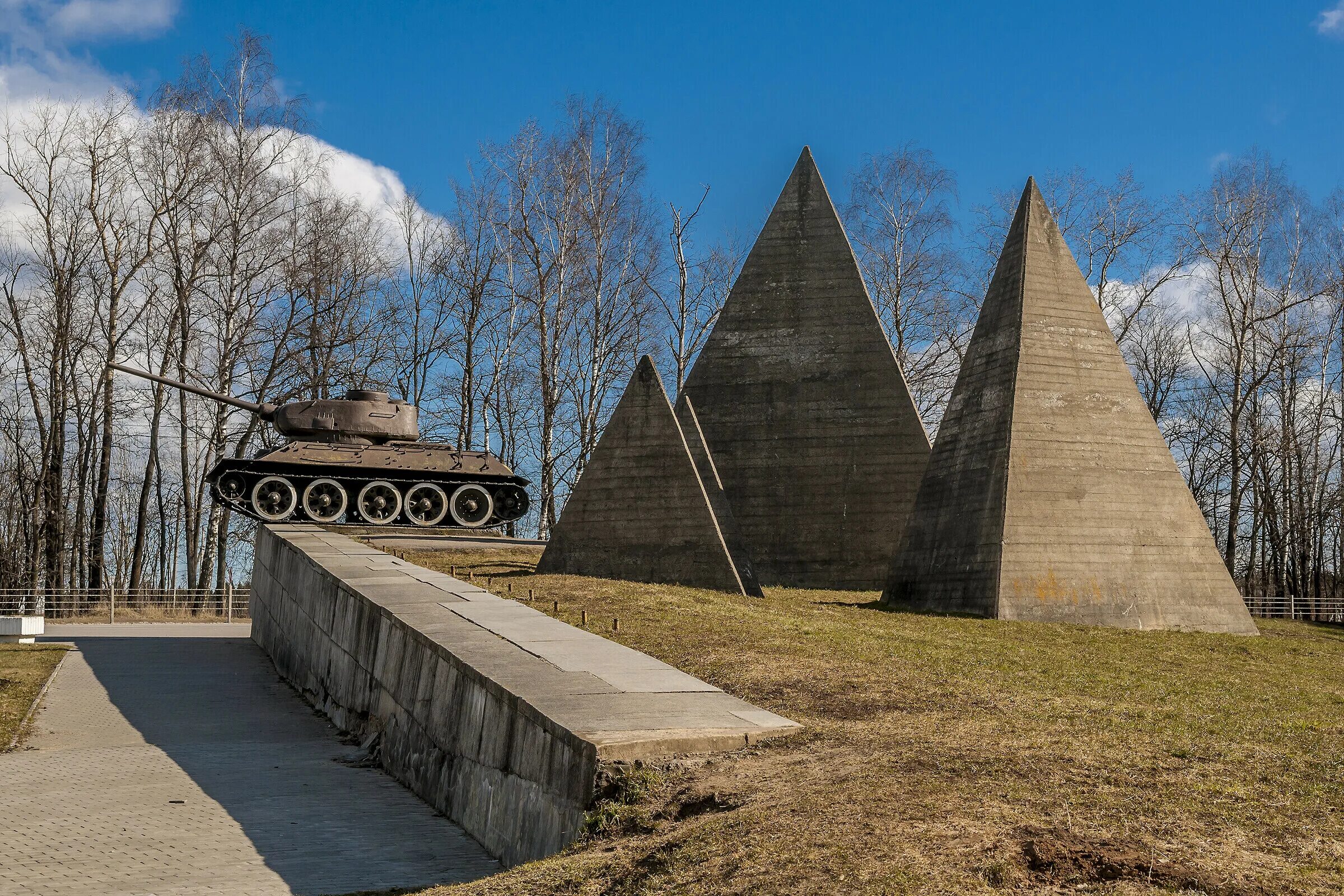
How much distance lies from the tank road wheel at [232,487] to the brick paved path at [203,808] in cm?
931

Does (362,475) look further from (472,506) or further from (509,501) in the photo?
(509,501)

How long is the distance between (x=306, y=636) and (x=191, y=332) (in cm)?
1818

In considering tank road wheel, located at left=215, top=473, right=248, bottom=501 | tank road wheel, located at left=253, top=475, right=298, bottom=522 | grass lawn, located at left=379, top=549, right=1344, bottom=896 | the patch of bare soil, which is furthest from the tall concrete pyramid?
the patch of bare soil

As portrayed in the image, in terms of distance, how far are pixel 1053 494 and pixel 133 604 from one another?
18.6 metres

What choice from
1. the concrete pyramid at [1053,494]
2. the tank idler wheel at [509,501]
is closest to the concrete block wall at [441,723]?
the concrete pyramid at [1053,494]

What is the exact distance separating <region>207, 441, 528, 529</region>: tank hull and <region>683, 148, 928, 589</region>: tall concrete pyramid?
5353mm

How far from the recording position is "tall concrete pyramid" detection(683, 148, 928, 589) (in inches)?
700

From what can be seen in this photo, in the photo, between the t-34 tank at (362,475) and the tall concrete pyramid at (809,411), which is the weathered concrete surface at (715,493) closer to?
the tall concrete pyramid at (809,411)

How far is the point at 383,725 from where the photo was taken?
8672mm

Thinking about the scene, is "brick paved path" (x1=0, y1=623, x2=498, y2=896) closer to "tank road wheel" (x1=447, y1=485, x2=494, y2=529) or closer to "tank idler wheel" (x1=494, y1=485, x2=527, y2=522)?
"tank road wheel" (x1=447, y1=485, x2=494, y2=529)

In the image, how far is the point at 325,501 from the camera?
70.3 feet

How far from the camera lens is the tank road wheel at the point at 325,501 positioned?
21266 mm

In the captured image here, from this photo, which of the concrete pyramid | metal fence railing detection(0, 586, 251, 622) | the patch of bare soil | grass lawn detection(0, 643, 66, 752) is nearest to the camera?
the patch of bare soil

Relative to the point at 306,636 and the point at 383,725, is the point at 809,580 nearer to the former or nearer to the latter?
the point at 306,636
